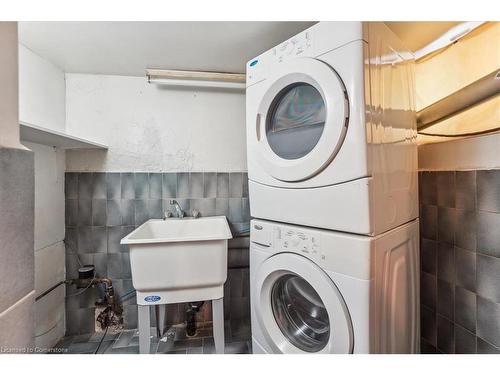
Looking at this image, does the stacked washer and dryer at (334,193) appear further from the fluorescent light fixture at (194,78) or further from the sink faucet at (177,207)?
the sink faucet at (177,207)

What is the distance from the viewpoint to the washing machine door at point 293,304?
2.80 feet

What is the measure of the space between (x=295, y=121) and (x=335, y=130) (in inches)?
8.4

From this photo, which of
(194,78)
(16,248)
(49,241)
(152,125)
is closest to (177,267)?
(16,248)

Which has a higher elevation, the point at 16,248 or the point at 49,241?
the point at 16,248

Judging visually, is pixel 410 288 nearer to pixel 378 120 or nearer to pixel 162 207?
pixel 378 120

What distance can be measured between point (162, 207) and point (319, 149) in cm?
131

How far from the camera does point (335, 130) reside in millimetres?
774

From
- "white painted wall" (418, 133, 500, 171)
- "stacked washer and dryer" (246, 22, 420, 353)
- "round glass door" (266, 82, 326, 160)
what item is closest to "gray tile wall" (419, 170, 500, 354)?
"white painted wall" (418, 133, 500, 171)

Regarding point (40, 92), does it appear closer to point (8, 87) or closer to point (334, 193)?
point (8, 87)

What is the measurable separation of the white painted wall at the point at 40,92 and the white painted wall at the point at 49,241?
0.18m

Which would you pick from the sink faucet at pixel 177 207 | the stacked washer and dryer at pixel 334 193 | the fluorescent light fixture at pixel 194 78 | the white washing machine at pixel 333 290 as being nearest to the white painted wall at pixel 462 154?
the stacked washer and dryer at pixel 334 193

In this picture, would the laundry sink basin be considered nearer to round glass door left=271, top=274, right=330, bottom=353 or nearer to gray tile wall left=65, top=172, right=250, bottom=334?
round glass door left=271, top=274, right=330, bottom=353
